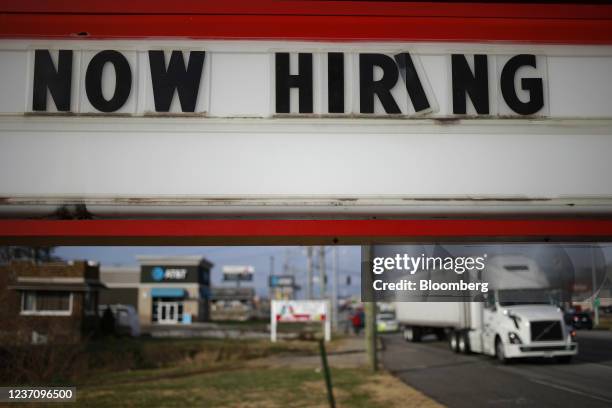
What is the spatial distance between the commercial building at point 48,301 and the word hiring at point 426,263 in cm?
1306

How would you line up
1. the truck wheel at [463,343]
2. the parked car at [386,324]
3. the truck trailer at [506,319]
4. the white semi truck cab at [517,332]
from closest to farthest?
1. the truck trailer at [506,319]
2. the white semi truck cab at [517,332]
3. the truck wheel at [463,343]
4. the parked car at [386,324]

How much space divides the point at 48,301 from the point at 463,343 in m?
18.7

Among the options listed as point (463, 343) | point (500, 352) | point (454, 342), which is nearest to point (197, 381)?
point (500, 352)

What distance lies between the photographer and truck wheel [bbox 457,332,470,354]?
1683cm

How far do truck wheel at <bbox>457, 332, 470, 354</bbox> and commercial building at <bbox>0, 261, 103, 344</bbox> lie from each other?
451 inches

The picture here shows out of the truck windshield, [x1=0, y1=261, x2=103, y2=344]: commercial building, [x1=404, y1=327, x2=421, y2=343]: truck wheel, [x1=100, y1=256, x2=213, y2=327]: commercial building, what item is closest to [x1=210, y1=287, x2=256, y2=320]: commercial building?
[x1=100, y1=256, x2=213, y2=327]: commercial building

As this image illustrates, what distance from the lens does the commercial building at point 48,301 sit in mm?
→ 14289

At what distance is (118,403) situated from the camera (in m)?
10.5

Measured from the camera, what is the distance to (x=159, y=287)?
2340 inches
